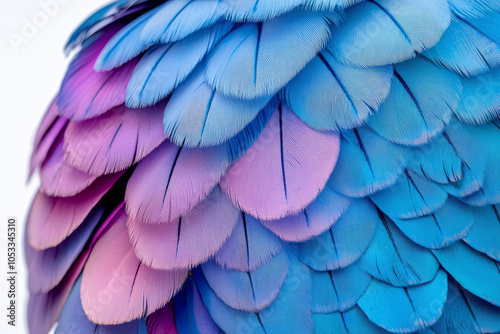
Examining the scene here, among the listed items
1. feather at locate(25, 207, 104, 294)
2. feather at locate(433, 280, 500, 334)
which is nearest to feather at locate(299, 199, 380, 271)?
feather at locate(433, 280, 500, 334)

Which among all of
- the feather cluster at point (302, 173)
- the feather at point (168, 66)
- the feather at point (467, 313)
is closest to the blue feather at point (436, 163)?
the feather cluster at point (302, 173)

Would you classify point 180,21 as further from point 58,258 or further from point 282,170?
point 58,258

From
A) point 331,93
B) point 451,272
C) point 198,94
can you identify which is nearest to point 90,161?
point 198,94

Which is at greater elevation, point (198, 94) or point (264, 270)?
point (198, 94)

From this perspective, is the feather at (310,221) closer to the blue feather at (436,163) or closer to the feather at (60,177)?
the blue feather at (436,163)

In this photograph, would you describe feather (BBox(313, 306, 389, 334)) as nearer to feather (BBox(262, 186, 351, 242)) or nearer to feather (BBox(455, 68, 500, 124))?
feather (BBox(262, 186, 351, 242))

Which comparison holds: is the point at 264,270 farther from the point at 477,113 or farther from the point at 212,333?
the point at 477,113

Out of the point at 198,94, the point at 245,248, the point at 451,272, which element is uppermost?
the point at 198,94
